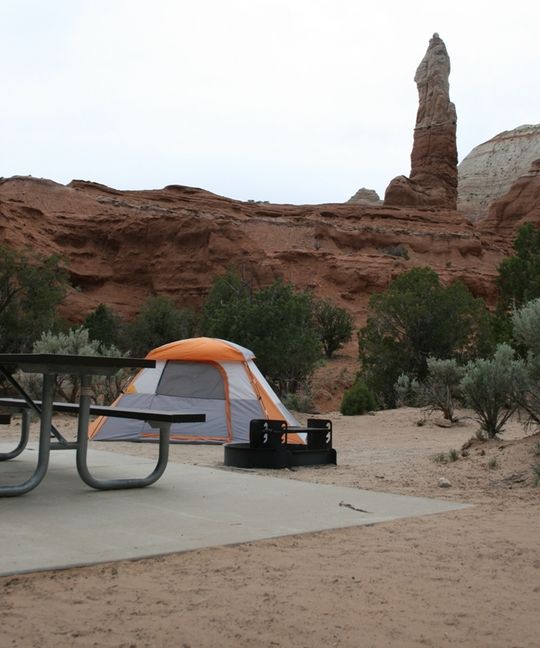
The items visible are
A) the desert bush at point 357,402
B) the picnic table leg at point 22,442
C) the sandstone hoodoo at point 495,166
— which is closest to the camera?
the picnic table leg at point 22,442

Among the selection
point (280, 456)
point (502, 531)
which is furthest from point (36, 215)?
point (502, 531)

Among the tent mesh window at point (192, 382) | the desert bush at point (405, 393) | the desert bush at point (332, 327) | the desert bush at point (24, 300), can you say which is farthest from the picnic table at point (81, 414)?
the desert bush at point (332, 327)

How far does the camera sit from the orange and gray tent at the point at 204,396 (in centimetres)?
1227

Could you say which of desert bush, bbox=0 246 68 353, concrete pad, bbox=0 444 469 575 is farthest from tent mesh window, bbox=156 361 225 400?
desert bush, bbox=0 246 68 353

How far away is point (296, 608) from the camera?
12.0ft

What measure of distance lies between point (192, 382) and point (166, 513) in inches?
262

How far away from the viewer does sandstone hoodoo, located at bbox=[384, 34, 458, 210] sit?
225 ft

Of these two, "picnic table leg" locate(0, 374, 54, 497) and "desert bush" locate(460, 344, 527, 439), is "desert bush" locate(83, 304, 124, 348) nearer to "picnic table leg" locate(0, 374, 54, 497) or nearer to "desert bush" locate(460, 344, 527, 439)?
"desert bush" locate(460, 344, 527, 439)

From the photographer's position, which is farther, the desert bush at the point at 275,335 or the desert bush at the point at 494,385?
the desert bush at the point at 275,335

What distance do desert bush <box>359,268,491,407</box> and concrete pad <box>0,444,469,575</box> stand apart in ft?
49.7

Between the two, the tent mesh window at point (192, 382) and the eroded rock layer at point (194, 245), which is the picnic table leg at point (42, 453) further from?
the eroded rock layer at point (194, 245)

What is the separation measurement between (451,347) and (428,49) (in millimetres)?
67499

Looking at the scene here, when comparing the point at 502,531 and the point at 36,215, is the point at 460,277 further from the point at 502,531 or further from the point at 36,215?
the point at 502,531

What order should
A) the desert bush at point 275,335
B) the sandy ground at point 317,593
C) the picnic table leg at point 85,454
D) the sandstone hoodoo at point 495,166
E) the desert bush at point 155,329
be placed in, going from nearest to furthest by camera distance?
the sandy ground at point 317,593 < the picnic table leg at point 85,454 < the desert bush at point 275,335 < the desert bush at point 155,329 < the sandstone hoodoo at point 495,166
